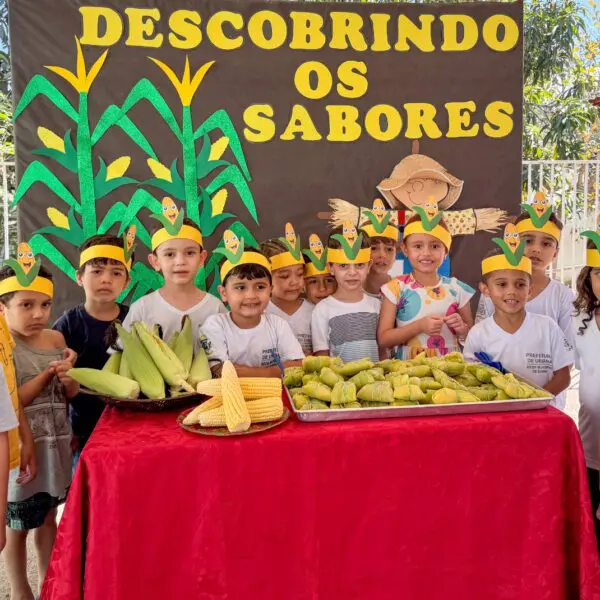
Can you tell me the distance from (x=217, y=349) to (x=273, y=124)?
8.76ft

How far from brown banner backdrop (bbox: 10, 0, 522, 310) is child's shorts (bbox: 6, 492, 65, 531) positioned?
2390 mm

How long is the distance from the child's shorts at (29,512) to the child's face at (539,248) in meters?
Answer: 2.93

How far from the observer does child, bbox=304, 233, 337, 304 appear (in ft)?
11.8

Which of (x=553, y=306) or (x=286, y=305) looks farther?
(x=286, y=305)

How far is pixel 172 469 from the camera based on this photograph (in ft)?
5.62

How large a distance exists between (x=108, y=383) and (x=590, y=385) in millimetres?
2076

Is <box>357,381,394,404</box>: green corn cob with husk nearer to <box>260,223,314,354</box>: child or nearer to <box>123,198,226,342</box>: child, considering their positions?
<box>123,198,226,342</box>: child

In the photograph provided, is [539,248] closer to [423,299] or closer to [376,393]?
[423,299]

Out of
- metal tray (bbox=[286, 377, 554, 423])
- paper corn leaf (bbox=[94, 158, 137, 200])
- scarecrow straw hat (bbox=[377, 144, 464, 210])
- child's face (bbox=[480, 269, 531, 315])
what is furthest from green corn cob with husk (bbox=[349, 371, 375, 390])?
paper corn leaf (bbox=[94, 158, 137, 200])

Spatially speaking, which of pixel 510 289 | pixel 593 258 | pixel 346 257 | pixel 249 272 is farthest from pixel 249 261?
pixel 593 258

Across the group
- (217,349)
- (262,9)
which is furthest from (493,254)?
(262,9)

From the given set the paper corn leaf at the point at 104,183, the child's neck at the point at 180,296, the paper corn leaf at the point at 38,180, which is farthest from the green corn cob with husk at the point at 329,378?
the paper corn leaf at the point at 38,180

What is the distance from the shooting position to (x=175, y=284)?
316 centimetres

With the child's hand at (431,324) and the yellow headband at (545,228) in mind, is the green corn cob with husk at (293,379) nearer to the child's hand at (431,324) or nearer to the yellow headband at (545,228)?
the child's hand at (431,324)
